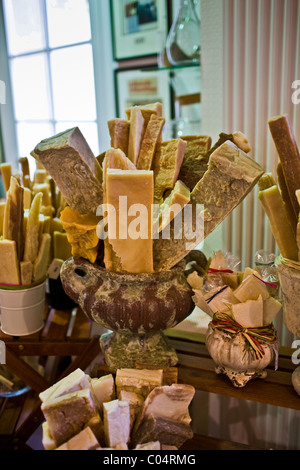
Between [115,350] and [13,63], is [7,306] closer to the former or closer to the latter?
[115,350]

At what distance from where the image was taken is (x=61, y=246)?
126 centimetres

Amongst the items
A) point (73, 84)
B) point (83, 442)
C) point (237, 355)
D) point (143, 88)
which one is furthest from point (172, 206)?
point (73, 84)

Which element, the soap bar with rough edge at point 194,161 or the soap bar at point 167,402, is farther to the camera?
the soap bar with rough edge at point 194,161

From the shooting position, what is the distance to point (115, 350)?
0.95m

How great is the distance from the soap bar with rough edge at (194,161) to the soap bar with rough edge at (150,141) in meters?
0.08

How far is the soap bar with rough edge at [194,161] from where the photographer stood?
37.4 inches

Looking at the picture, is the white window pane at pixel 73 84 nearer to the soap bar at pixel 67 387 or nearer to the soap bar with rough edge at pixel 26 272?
the soap bar with rough edge at pixel 26 272

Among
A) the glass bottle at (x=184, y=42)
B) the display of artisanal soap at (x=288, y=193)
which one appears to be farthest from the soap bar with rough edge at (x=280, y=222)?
the glass bottle at (x=184, y=42)

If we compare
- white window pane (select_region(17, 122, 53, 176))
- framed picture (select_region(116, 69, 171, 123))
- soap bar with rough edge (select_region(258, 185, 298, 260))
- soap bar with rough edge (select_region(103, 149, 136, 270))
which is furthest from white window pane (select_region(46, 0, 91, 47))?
soap bar with rough edge (select_region(258, 185, 298, 260))

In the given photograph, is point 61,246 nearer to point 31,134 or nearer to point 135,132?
point 135,132

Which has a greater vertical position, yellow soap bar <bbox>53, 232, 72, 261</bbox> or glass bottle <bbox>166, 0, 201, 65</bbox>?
glass bottle <bbox>166, 0, 201, 65</bbox>

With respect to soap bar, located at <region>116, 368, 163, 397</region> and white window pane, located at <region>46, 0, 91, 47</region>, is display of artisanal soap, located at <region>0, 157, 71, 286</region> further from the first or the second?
white window pane, located at <region>46, 0, 91, 47</region>

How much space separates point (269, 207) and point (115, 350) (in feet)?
1.49

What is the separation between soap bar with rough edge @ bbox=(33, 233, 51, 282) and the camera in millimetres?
1124
